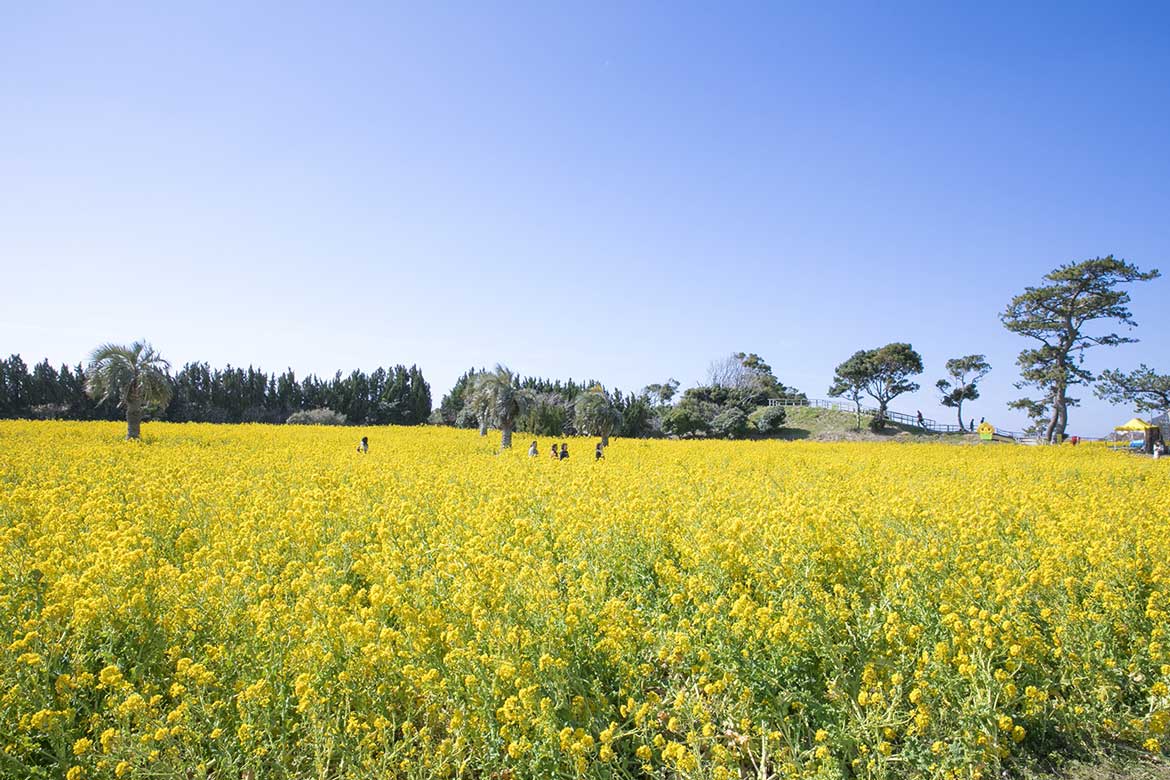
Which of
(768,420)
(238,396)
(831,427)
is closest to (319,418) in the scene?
(238,396)

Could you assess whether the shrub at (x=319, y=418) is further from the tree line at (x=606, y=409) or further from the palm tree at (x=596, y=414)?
the palm tree at (x=596, y=414)

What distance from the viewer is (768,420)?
164ft

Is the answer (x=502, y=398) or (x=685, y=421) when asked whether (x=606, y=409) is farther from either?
(x=685, y=421)

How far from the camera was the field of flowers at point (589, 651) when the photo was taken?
129 inches

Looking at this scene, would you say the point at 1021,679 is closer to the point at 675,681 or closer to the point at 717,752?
the point at 675,681

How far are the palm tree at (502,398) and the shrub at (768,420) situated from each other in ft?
99.8

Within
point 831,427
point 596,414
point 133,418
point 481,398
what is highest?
point 481,398

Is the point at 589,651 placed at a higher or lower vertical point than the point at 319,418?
lower

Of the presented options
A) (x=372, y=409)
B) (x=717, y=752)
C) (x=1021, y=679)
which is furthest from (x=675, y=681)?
(x=372, y=409)

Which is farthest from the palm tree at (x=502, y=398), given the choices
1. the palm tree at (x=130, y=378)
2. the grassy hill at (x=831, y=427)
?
the grassy hill at (x=831, y=427)

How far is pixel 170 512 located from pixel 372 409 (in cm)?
5272

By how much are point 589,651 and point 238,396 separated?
5866 cm

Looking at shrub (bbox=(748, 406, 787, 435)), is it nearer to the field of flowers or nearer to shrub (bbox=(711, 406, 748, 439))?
shrub (bbox=(711, 406, 748, 439))

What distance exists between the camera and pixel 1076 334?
4297cm
